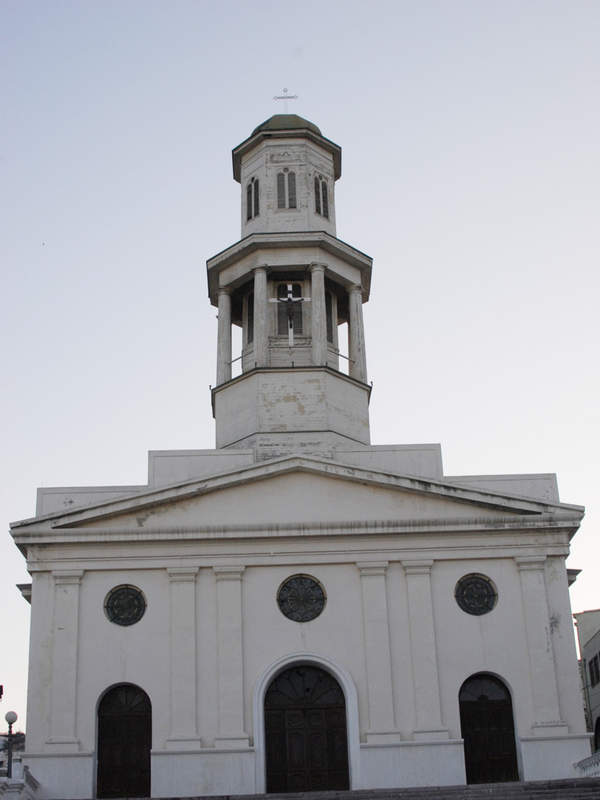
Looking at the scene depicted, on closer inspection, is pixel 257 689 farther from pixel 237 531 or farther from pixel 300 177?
pixel 300 177

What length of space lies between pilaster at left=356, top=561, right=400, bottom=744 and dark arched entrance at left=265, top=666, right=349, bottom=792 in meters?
0.83

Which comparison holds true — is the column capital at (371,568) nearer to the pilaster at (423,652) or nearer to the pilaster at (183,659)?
the pilaster at (423,652)

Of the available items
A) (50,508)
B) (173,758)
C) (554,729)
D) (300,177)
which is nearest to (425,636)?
(554,729)

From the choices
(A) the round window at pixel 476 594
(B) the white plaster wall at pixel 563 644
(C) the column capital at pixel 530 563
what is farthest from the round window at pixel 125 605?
(B) the white plaster wall at pixel 563 644

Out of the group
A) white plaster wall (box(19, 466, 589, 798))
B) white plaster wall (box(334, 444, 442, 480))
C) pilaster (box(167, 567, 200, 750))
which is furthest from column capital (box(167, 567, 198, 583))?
white plaster wall (box(334, 444, 442, 480))

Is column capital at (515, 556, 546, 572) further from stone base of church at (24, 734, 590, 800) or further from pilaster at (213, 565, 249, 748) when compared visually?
pilaster at (213, 565, 249, 748)

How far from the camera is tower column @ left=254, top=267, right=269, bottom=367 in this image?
110 ft

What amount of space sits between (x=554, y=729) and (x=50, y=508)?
1364cm

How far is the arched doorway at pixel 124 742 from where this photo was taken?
27.8m

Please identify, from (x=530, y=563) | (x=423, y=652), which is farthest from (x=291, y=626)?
(x=530, y=563)

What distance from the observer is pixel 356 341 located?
115 ft

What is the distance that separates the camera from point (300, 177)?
3684 cm

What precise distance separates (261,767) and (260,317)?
495 inches

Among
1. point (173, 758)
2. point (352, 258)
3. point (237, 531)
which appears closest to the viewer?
point (173, 758)
